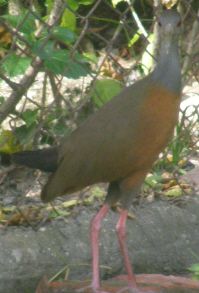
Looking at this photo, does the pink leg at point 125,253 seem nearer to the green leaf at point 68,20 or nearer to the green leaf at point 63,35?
the green leaf at point 63,35

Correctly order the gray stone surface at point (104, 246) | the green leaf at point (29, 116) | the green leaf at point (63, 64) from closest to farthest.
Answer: the green leaf at point (63, 64) < the gray stone surface at point (104, 246) < the green leaf at point (29, 116)

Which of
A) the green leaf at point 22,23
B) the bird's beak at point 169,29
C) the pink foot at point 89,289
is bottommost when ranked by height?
the pink foot at point 89,289

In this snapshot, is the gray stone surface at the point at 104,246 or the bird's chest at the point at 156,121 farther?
the gray stone surface at the point at 104,246

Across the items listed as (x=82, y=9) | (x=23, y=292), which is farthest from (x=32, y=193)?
(x=82, y=9)

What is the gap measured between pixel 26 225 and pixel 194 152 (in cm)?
152

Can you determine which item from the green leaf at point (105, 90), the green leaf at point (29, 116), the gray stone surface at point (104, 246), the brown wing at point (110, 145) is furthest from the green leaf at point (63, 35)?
the gray stone surface at point (104, 246)

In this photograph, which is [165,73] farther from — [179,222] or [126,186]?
[179,222]

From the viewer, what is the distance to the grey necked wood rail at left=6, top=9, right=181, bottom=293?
3928 mm

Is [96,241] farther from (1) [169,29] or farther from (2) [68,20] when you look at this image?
(2) [68,20]

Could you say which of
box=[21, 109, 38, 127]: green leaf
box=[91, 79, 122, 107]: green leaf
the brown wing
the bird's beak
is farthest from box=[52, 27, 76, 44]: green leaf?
box=[91, 79, 122, 107]: green leaf

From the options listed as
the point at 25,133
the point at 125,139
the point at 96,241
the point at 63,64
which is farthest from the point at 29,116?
the point at 125,139

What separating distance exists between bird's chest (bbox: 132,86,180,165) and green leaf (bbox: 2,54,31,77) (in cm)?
62

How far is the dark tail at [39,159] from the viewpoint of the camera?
404 cm

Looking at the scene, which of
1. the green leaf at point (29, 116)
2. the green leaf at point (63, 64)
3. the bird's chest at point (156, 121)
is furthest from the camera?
the green leaf at point (29, 116)
